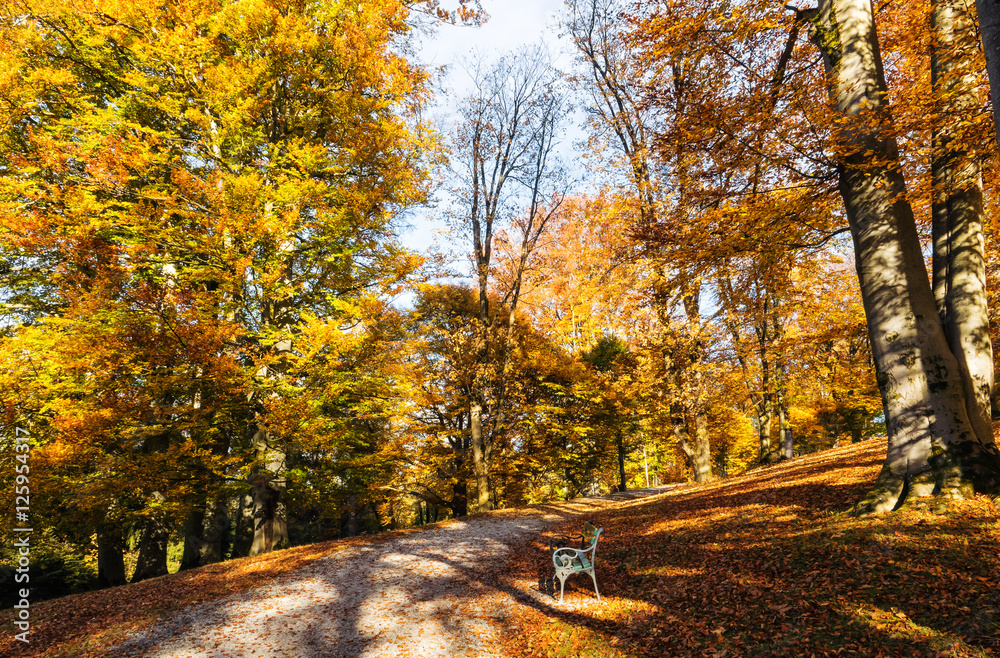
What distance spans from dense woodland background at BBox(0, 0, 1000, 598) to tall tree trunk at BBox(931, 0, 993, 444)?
36 mm

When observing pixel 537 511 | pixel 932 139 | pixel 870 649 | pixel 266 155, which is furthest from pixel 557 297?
pixel 870 649

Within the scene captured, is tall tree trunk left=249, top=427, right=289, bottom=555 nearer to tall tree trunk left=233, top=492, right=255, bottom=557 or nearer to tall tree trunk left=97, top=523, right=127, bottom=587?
tall tree trunk left=97, top=523, right=127, bottom=587

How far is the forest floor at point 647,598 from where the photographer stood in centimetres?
372

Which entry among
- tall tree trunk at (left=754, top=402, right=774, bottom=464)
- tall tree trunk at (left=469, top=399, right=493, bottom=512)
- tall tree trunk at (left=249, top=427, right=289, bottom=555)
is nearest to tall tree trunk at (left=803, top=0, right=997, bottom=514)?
tall tree trunk at (left=469, top=399, right=493, bottom=512)

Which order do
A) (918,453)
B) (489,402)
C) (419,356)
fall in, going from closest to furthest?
(918,453) < (489,402) < (419,356)

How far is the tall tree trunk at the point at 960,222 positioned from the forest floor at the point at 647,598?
2096 mm

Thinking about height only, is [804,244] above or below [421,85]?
below

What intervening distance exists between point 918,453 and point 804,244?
10.9ft

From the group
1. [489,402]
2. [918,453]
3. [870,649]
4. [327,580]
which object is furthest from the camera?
[489,402]

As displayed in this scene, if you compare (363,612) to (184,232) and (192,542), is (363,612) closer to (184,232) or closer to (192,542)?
(184,232)

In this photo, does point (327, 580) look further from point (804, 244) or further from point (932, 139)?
point (932, 139)

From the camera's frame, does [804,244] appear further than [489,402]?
No

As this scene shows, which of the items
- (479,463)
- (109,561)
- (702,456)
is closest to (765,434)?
(702,456)

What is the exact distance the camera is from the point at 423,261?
37.0 ft
